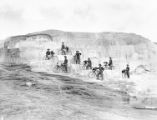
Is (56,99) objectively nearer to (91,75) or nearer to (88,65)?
(91,75)

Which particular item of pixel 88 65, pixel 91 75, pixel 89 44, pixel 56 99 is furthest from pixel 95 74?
pixel 89 44

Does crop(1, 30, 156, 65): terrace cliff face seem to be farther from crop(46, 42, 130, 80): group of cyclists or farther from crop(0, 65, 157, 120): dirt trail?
crop(0, 65, 157, 120): dirt trail

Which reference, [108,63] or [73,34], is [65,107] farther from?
[73,34]

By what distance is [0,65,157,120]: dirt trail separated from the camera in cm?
2081

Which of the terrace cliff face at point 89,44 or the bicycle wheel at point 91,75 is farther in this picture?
the terrace cliff face at point 89,44

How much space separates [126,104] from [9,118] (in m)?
9.20

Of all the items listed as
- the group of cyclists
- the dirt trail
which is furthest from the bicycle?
the dirt trail

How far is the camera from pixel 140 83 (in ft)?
97.8

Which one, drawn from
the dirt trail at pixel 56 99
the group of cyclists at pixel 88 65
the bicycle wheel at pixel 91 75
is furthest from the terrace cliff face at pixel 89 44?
the dirt trail at pixel 56 99

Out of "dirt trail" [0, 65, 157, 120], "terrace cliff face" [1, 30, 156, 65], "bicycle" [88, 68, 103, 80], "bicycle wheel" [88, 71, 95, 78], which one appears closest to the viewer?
"dirt trail" [0, 65, 157, 120]

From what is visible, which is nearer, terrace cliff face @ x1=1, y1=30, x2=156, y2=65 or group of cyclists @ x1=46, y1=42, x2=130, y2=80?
group of cyclists @ x1=46, y1=42, x2=130, y2=80

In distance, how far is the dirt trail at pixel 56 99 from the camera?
2081 centimetres

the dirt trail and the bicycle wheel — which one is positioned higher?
the bicycle wheel

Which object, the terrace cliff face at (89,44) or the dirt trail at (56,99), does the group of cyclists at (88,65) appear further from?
the dirt trail at (56,99)
